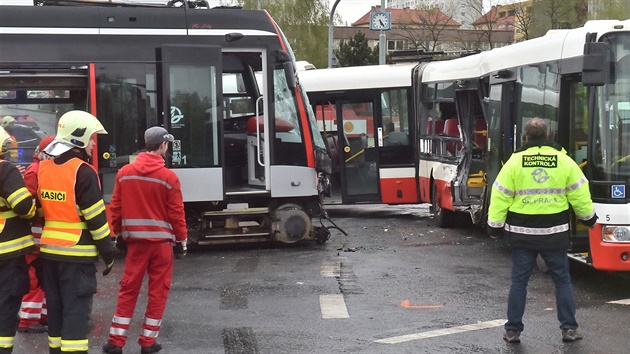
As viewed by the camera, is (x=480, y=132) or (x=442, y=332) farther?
(x=480, y=132)

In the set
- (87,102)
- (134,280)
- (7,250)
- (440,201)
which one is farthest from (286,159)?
(7,250)

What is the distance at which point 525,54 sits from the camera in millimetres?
12352

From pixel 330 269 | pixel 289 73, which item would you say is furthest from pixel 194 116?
pixel 330 269

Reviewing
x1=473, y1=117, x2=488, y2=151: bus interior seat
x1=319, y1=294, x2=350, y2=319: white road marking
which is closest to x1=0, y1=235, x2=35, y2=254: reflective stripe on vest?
x1=319, y1=294, x2=350, y2=319: white road marking

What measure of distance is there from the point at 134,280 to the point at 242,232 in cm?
576

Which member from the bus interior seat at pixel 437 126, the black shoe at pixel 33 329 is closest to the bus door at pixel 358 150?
the bus interior seat at pixel 437 126

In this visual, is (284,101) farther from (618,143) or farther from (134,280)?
(134,280)

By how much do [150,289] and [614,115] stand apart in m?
5.22

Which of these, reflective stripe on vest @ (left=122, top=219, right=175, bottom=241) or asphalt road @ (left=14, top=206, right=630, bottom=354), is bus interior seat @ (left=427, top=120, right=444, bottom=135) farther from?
reflective stripe on vest @ (left=122, top=219, right=175, bottom=241)

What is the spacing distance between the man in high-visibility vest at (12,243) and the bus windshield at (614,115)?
5.95 meters

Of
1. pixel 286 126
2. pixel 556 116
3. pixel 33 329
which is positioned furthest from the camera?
pixel 286 126

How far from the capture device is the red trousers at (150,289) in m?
7.87

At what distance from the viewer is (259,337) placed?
8359mm

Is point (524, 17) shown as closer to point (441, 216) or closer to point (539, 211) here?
point (441, 216)
